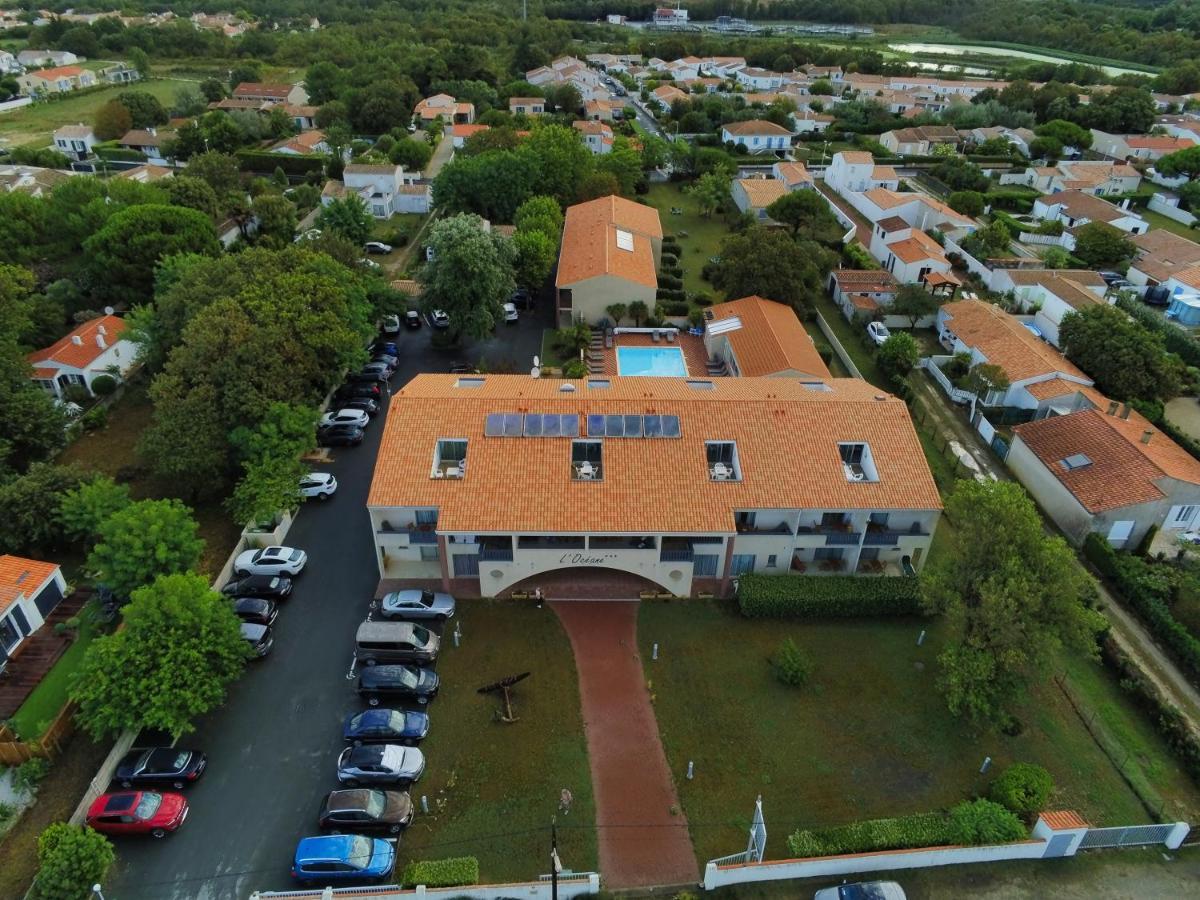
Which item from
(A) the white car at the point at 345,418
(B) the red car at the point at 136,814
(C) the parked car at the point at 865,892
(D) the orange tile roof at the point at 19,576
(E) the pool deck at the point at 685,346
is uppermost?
(D) the orange tile roof at the point at 19,576

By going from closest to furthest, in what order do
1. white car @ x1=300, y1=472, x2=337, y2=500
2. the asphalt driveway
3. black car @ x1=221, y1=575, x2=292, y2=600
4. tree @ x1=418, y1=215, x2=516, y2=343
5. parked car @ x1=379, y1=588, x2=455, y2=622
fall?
the asphalt driveway → parked car @ x1=379, y1=588, x2=455, y2=622 → black car @ x1=221, y1=575, x2=292, y2=600 → white car @ x1=300, y1=472, x2=337, y2=500 → tree @ x1=418, y1=215, x2=516, y2=343

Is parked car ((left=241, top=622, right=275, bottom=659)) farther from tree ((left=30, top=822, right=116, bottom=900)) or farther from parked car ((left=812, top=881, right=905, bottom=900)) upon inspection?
parked car ((left=812, top=881, right=905, bottom=900))

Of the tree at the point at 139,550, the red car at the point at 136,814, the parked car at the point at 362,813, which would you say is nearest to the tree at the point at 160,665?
the red car at the point at 136,814

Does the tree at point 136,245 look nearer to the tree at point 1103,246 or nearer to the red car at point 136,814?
the red car at point 136,814

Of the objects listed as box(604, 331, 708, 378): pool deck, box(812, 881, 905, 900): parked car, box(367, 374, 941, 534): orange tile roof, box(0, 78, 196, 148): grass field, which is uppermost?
box(367, 374, 941, 534): orange tile roof

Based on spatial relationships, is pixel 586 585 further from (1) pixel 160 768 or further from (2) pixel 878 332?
(2) pixel 878 332

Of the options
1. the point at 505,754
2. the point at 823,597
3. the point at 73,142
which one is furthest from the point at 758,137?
the point at 505,754

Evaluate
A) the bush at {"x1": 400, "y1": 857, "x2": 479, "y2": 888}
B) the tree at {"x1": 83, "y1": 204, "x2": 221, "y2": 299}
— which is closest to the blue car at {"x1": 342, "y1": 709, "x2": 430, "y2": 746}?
the bush at {"x1": 400, "y1": 857, "x2": 479, "y2": 888}
